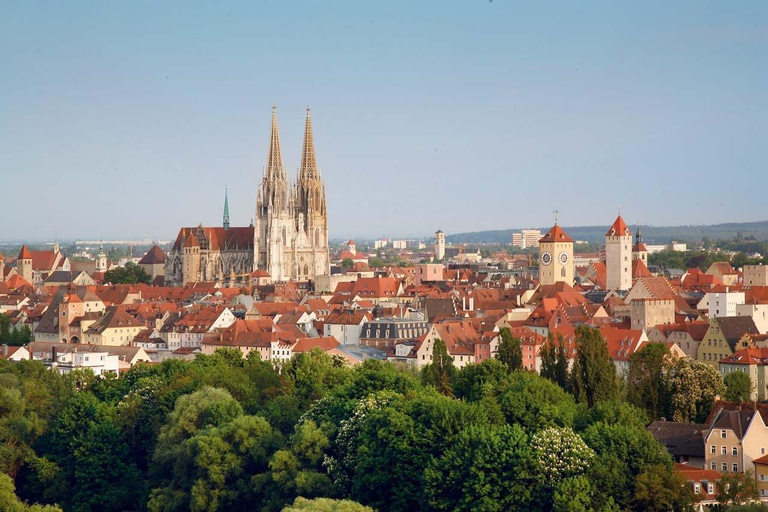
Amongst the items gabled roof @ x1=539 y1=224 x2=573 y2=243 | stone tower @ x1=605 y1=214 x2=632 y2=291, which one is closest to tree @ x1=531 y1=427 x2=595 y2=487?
stone tower @ x1=605 y1=214 x2=632 y2=291

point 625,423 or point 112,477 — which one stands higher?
point 625,423

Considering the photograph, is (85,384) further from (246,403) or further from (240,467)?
(240,467)

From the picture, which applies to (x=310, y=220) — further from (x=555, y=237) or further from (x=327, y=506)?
(x=327, y=506)

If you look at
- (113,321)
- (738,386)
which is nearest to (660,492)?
(738,386)

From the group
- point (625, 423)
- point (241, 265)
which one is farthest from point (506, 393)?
point (241, 265)

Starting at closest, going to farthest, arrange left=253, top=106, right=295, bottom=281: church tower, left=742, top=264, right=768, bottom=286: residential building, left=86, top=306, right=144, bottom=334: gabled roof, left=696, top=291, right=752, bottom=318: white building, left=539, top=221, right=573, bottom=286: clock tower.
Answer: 1. left=696, top=291, right=752, bottom=318: white building
2. left=86, top=306, right=144, bottom=334: gabled roof
3. left=539, top=221, right=573, bottom=286: clock tower
4. left=742, top=264, right=768, bottom=286: residential building
5. left=253, top=106, right=295, bottom=281: church tower

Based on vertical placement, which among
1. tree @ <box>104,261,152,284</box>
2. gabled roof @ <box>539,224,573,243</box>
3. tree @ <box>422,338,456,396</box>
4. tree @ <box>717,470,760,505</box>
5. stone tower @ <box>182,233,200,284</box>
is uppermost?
gabled roof @ <box>539,224,573,243</box>

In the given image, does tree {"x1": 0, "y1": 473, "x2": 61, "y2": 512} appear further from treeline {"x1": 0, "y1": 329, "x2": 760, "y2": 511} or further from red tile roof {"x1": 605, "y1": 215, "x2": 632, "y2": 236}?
red tile roof {"x1": 605, "y1": 215, "x2": 632, "y2": 236}
